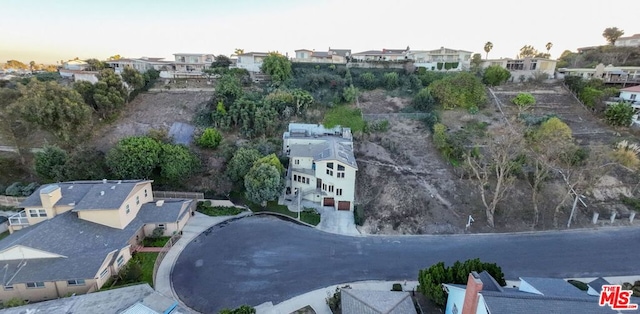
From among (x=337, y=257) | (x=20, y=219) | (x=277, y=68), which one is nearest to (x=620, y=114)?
(x=337, y=257)

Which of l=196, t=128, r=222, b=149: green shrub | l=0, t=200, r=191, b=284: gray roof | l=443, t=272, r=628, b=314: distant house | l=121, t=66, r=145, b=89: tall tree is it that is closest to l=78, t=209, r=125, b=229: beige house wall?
l=0, t=200, r=191, b=284: gray roof

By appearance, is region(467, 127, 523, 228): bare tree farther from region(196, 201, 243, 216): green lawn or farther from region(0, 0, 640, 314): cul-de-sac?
region(196, 201, 243, 216): green lawn

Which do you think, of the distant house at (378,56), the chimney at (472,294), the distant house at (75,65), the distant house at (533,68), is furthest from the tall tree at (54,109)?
the distant house at (533,68)

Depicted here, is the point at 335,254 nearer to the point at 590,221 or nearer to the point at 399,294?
the point at 399,294

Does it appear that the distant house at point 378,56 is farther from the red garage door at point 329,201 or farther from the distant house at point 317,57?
the red garage door at point 329,201

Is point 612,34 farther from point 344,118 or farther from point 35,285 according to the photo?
point 35,285

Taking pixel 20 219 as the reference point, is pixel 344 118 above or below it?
above
